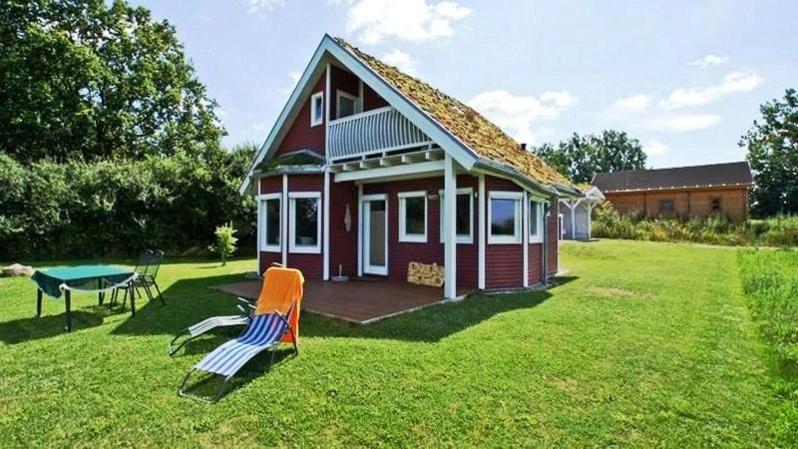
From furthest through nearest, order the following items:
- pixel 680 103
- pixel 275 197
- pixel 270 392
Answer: pixel 680 103 < pixel 275 197 < pixel 270 392

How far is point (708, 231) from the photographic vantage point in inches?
1043

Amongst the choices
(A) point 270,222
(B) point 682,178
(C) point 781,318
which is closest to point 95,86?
(A) point 270,222

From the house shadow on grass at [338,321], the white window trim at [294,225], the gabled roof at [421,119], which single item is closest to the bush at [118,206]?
the gabled roof at [421,119]

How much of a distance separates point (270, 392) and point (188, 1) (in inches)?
536

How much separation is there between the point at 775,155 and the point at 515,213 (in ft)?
137

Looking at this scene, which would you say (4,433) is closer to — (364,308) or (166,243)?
(364,308)

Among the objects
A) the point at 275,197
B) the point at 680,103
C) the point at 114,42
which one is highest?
the point at 114,42

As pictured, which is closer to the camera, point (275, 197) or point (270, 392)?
point (270, 392)

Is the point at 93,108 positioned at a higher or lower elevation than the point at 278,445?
higher

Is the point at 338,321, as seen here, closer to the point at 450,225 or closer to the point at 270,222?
the point at 450,225

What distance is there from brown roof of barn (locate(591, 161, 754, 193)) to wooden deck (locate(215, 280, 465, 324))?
106ft

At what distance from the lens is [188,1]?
13289 mm

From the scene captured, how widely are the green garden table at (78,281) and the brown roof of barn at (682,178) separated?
123 ft

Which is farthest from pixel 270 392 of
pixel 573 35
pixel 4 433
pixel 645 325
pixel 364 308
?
pixel 573 35
